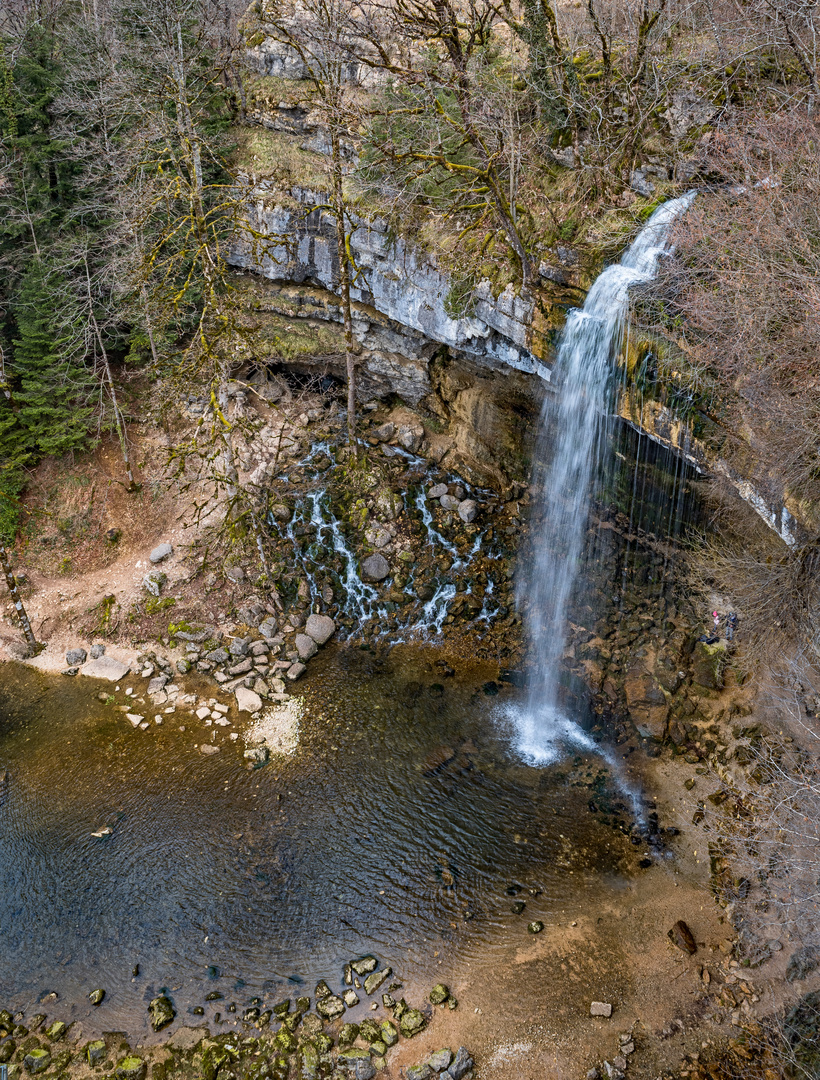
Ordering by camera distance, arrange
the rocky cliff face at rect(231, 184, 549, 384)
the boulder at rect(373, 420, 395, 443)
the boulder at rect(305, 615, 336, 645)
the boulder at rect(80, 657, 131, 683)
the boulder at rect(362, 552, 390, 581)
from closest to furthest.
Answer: the rocky cliff face at rect(231, 184, 549, 384) < the boulder at rect(80, 657, 131, 683) < the boulder at rect(305, 615, 336, 645) < the boulder at rect(362, 552, 390, 581) < the boulder at rect(373, 420, 395, 443)

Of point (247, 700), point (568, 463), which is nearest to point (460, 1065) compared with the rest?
point (247, 700)

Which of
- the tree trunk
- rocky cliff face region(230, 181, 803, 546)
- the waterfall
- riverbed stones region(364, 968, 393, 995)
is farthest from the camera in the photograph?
the tree trunk

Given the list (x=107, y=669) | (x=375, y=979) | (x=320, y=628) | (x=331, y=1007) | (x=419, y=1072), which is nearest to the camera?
(x=419, y=1072)

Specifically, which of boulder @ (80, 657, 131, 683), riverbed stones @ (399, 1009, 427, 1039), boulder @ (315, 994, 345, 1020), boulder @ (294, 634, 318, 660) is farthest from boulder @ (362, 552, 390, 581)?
riverbed stones @ (399, 1009, 427, 1039)

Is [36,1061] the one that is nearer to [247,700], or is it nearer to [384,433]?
[247,700]

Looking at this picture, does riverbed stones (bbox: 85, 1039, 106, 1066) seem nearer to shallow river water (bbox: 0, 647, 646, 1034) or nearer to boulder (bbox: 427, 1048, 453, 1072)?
shallow river water (bbox: 0, 647, 646, 1034)

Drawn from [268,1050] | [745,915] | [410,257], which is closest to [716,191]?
[410,257]
